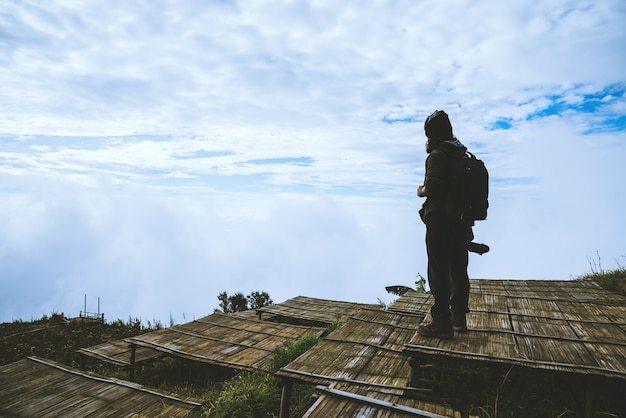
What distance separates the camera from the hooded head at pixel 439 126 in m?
3.90

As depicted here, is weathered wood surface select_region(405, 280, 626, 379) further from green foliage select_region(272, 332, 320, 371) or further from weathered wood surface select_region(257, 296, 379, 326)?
weathered wood surface select_region(257, 296, 379, 326)

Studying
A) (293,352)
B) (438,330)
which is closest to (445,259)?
Result: (438,330)

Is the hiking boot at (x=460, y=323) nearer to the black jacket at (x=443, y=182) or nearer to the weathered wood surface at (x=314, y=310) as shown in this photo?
the black jacket at (x=443, y=182)

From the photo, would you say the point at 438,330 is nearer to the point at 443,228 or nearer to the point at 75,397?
the point at 443,228

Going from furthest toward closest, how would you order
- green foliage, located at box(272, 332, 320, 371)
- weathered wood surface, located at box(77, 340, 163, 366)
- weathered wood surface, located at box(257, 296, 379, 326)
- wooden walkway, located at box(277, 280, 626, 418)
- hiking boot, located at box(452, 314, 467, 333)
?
weathered wood surface, located at box(257, 296, 379, 326), weathered wood surface, located at box(77, 340, 163, 366), green foliage, located at box(272, 332, 320, 371), hiking boot, located at box(452, 314, 467, 333), wooden walkway, located at box(277, 280, 626, 418)

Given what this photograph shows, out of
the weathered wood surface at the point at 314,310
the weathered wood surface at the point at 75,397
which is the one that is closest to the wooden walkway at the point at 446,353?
the weathered wood surface at the point at 75,397

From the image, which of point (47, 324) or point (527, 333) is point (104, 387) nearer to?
point (527, 333)

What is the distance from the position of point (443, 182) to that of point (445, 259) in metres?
0.84

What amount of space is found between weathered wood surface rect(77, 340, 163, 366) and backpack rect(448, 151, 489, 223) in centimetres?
982

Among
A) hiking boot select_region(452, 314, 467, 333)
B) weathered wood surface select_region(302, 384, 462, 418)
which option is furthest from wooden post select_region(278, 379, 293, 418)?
hiking boot select_region(452, 314, 467, 333)

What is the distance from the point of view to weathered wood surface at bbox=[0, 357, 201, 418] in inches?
197

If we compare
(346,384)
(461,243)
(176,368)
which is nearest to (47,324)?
(176,368)

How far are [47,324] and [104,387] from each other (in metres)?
14.9

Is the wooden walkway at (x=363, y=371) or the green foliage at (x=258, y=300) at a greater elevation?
the wooden walkway at (x=363, y=371)
